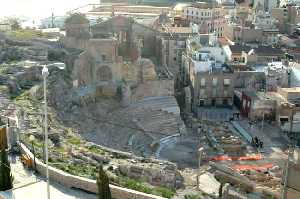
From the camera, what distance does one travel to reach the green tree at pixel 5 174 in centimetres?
1895

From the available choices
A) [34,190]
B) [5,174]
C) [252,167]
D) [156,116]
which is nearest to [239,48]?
[156,116]

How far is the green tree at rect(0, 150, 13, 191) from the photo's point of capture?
1895 centimetres

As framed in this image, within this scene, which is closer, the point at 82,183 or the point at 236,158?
the point at 82,183

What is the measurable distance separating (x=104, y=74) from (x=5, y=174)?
2904 centimetres

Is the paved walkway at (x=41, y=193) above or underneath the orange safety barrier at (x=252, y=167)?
above

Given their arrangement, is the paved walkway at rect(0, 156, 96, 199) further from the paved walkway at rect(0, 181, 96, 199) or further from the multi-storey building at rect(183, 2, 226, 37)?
the multi-storey building at rect(183, 2, 226, 37)

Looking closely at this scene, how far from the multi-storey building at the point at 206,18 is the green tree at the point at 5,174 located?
191ft

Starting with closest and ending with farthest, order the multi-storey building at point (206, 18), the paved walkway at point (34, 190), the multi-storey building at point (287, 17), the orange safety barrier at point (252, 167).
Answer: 1. the paved walkway at point (34, 190)
2. the orange safety barrier at point (252, 167)
3. the multi-storey building at point (206, 18)
4. the multi-storey building at point (287, 17)

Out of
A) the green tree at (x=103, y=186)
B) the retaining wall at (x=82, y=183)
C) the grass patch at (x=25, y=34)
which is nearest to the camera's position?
the green tree at (x=103, y=186)

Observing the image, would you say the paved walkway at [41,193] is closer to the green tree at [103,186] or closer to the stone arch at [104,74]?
the green tree at [103,186]

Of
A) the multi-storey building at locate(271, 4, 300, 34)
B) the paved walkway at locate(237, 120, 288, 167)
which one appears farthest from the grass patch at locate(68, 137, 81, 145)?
the multi-storey building at locate(271, 4, 300, 34)

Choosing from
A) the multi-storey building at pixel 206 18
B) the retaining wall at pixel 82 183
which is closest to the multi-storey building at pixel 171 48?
the multi-storey building at pixel 206 18

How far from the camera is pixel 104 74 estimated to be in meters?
47.7

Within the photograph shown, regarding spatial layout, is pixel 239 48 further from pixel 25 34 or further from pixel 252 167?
pixel 252 167
